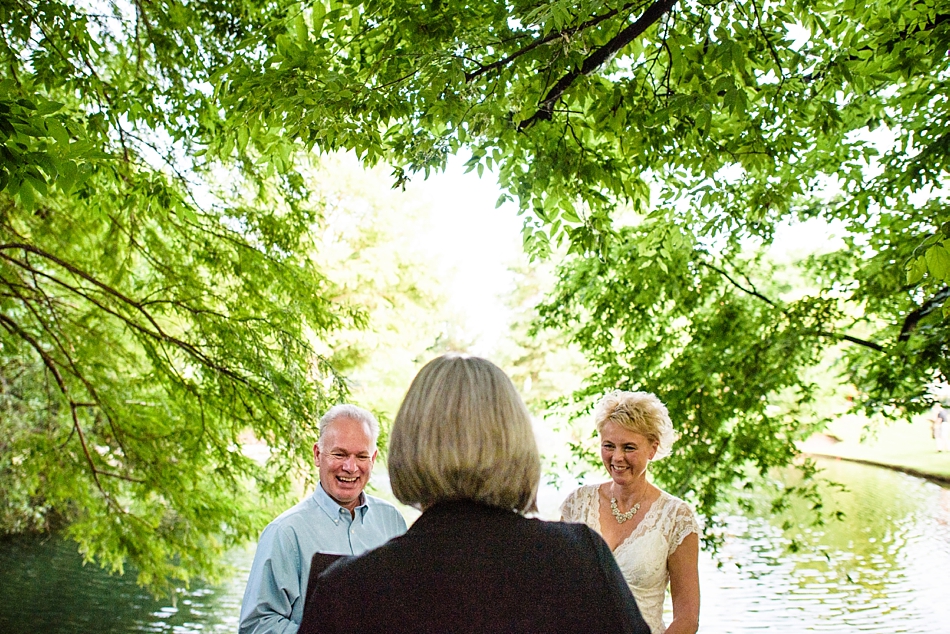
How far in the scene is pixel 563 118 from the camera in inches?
171

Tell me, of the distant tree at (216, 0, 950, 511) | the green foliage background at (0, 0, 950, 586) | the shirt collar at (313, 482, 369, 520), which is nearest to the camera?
the shirt collar at (313, 482, 369, 520)

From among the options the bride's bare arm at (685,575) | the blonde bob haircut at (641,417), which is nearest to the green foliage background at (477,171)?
the blonde bob haircut at (641,417)

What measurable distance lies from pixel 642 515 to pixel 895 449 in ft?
113

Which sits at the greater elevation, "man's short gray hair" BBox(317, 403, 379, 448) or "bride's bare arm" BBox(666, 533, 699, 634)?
"man's short gray hair" BBox(317, 403, 379, 448)

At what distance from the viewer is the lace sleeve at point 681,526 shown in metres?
3.03

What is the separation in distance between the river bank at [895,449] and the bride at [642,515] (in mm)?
25958

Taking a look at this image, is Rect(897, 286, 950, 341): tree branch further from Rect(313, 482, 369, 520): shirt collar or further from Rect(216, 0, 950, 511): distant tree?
Rect(313, 482, 369, 520): shirt collar

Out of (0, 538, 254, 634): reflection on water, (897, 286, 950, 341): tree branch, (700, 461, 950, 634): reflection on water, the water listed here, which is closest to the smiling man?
(897, 286, 950, 341): tree branch

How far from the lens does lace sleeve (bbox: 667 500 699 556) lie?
9.95 ft

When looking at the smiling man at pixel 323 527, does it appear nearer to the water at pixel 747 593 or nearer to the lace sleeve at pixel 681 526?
the lace sleeve at pixel 681 526

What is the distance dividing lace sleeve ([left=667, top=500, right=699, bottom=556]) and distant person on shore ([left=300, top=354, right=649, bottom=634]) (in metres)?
1.69

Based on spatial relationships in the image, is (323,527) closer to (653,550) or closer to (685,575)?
(653,550)

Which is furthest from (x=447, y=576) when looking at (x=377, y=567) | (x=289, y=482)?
(x=289, y=482)

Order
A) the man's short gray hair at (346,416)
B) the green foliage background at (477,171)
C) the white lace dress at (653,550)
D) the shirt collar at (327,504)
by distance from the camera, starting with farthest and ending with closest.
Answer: the green foliage background at (477,171) < the white lace dress at (653,550) < the man's short gray hair at (346,416) < the shirt collar at (327,504)
